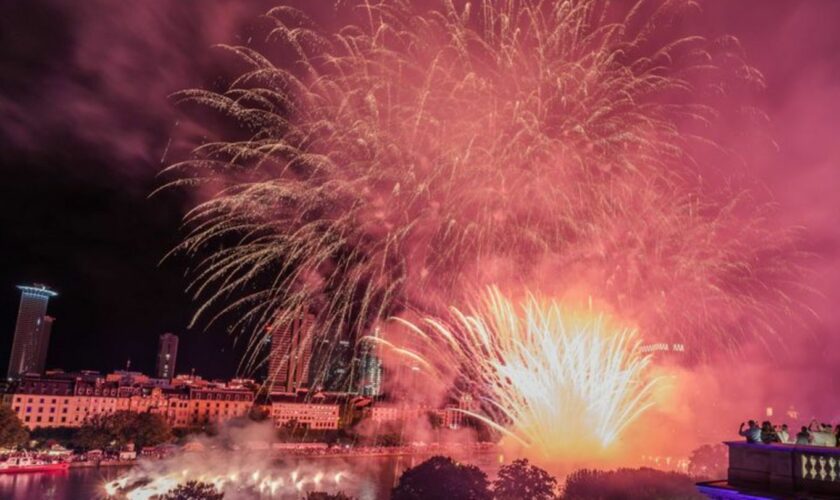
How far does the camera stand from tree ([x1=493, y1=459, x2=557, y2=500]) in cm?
2472

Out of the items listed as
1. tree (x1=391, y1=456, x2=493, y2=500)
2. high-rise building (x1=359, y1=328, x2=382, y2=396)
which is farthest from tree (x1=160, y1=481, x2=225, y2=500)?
high-rise building (x1=359, y1=328, x2=382, y2=396)

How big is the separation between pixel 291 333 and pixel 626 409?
69.6 meters

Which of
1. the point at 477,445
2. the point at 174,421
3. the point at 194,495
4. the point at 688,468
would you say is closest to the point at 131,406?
the point at 174,421

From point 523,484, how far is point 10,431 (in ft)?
133

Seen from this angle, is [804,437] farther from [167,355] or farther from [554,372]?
[167,355]

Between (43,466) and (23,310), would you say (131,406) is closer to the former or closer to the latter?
(43,466)

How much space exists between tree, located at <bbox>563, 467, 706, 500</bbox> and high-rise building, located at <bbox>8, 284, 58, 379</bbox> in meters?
99.0

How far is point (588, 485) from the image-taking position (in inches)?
1001

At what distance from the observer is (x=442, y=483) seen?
23.6 m

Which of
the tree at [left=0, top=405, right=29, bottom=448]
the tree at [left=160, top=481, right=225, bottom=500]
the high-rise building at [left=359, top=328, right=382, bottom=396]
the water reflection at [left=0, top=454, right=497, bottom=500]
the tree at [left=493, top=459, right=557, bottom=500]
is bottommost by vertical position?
the water reflection at [left=0, top=454, right=497, bottom=500]

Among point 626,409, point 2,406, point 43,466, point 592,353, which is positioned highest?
point 592,353

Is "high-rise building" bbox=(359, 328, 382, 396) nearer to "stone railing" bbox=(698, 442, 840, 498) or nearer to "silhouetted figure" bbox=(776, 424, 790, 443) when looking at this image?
"silhouetted figure" bbox=(776, 424, 790, 443)

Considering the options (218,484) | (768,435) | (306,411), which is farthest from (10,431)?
(768,435)

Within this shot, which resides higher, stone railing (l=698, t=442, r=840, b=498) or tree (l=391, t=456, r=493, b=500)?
stone railing (l=698, t=442, r=840, b=498)
